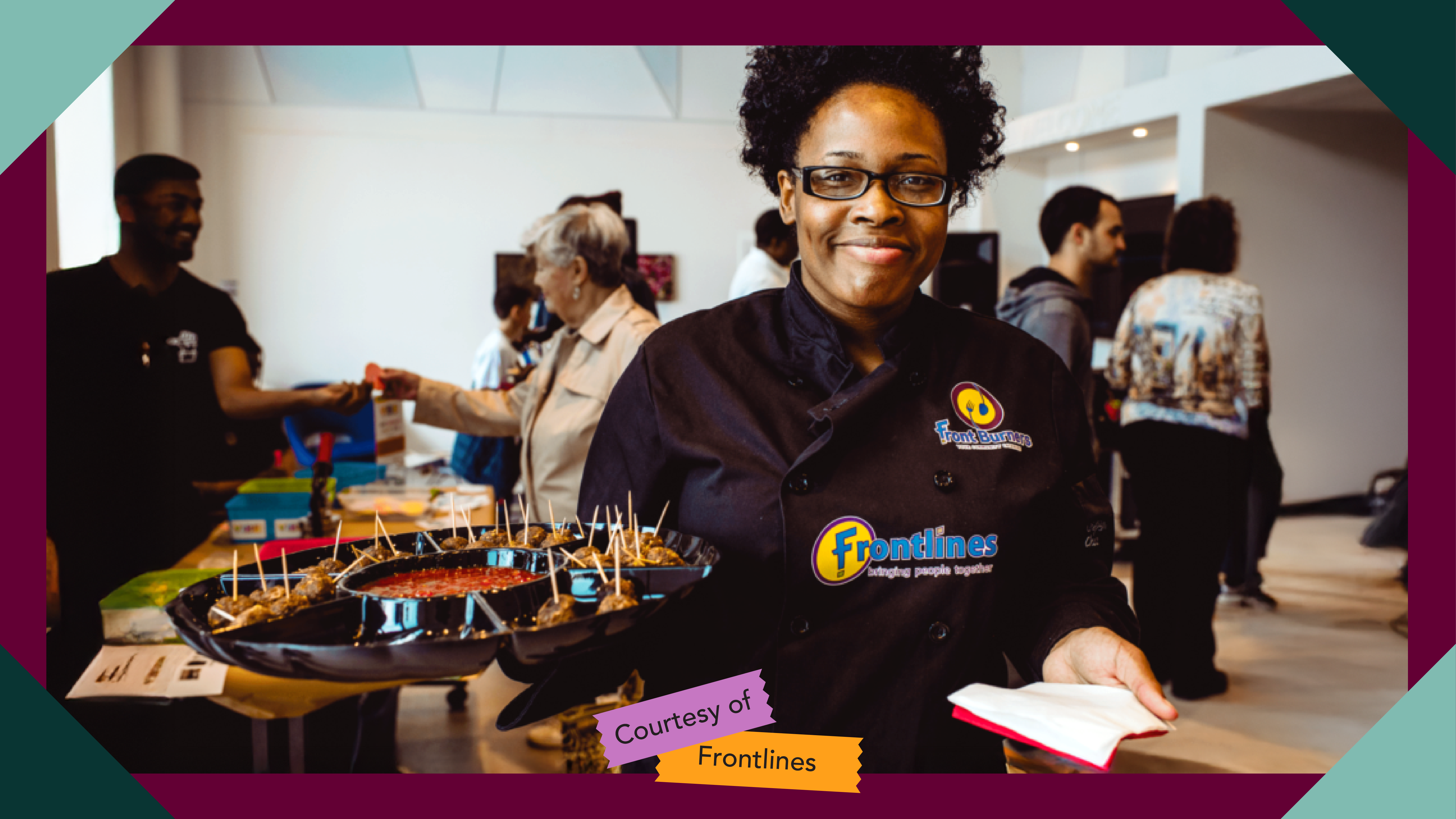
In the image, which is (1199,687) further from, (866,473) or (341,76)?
(341,76)

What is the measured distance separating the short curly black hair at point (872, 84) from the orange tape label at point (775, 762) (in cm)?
68

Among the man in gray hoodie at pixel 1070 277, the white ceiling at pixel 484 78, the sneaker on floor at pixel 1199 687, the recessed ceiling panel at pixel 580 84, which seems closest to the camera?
the man in gray hoodie at pixel 1070 277

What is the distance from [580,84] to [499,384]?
3641 mm

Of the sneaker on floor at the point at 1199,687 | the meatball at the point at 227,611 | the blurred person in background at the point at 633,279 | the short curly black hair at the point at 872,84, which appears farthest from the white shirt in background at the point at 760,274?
the meatball at the point at 227,611

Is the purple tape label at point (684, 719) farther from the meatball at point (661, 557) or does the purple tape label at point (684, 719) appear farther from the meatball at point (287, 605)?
the meatball at point (287, 605)

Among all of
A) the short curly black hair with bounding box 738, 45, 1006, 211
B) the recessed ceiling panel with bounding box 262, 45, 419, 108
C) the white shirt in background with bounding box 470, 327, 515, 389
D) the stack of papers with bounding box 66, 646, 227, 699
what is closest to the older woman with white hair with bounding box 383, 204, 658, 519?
the stack of papers with bounding box 66, 646, 227, 699

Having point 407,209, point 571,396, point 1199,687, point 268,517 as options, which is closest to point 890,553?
point 571,396

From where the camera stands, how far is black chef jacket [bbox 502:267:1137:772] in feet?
3.61

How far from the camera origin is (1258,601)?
458 centimetres

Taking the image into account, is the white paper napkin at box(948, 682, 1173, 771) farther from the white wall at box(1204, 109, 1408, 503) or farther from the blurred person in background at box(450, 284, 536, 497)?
the white wall at box(1204, 109, 1408, 503)

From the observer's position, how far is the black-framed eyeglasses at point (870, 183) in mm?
1091

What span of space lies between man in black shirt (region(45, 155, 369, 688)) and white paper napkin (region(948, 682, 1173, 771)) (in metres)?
→ 2.03

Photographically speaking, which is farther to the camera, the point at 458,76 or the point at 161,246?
the point at 458,76

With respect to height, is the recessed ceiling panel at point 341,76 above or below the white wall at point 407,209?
above
